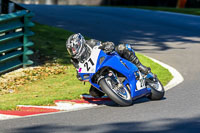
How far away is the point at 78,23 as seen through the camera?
826 inches

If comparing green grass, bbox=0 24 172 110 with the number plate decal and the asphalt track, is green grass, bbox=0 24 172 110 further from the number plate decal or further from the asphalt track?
the number plate decal

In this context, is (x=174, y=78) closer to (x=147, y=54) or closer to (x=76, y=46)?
(x=76, y=46)

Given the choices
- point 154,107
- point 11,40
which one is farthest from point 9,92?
point 154,107

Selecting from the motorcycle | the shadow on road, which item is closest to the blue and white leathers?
the motorcycle

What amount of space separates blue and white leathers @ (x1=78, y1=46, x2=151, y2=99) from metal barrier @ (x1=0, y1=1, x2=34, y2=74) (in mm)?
4533

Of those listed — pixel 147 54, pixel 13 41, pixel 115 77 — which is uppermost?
pixel 115 77

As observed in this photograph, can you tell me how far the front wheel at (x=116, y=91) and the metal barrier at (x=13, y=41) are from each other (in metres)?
4.76

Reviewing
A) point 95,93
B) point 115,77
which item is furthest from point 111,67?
point 95,93

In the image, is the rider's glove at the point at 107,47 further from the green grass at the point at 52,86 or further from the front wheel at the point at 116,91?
the green grass at the point at 52,86

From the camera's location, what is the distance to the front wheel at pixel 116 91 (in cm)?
759

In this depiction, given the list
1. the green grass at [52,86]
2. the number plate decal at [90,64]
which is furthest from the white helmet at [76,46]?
the green grass at [52,86]

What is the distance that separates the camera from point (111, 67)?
7.88 meters

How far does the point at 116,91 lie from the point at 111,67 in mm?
423

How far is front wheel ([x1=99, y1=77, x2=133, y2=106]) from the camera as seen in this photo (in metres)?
7.59
